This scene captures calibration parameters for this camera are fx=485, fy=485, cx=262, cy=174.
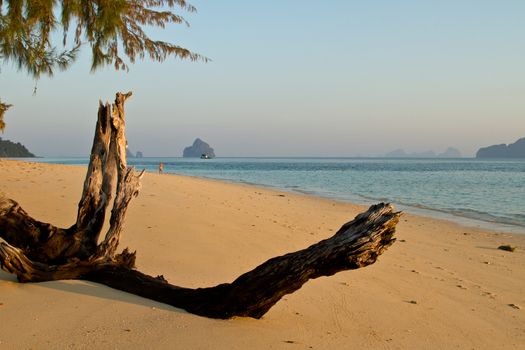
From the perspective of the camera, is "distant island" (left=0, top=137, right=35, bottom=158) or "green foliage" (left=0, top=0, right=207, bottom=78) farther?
"distant island" (left=0, top=137, right=35, bottom=158)

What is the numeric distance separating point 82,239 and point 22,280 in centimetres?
73

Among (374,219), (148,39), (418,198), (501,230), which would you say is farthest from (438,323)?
(418,198)

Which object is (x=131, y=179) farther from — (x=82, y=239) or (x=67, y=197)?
(x=67, y=197)

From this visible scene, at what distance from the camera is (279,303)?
5258 millimetres

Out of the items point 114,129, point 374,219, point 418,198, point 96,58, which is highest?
point 96,58

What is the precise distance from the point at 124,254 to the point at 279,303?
5.83ft

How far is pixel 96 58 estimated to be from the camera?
6844 mm

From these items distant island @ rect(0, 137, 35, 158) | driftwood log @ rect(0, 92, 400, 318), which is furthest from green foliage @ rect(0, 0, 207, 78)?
distant island @ rect(0, 137, 35, 158)

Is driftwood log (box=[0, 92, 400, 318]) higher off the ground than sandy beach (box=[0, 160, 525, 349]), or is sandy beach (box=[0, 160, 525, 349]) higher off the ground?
driftwood log (box=[0, 92, 400, 318])

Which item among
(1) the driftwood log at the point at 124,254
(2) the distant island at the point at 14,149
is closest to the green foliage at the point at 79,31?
(1) the driftwood log at the point at 124,254

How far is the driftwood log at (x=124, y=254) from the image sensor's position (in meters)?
3.84

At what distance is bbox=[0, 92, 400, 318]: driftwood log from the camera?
3839mm

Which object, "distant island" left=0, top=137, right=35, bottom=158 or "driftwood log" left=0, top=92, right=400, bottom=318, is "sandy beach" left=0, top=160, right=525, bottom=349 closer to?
"driftwood log" left=0, top=92, right=400, bottom=318

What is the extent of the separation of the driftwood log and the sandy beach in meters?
0.15
